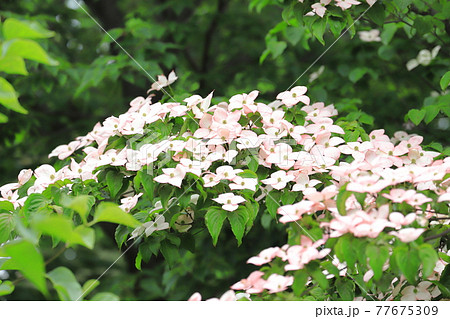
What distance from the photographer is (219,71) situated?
10.6ft

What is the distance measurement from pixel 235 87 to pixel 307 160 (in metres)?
1.83

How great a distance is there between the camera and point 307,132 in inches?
Answer: 56.0

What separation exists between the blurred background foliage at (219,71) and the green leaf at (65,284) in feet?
3.43

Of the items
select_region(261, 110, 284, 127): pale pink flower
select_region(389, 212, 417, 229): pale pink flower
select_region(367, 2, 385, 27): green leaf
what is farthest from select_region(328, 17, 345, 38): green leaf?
select_region(389, 212, 417, 229): pale pink flower

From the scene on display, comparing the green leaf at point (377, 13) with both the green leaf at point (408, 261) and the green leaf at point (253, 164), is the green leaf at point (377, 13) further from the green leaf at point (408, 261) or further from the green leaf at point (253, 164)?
the green leaf at point (408, 261)

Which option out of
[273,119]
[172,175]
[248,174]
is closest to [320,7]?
[273,119]

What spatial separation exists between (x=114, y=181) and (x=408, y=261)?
731 mm

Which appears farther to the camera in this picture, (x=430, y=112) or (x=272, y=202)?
(x=430, y=112)

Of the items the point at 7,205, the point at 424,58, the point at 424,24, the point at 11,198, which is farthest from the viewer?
the point at 424,58

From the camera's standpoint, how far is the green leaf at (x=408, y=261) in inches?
33.7

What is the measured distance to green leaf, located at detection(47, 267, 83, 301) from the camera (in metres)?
0.73

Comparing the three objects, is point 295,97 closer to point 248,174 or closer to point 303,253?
point 248,174

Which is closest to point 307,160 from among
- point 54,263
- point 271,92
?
point 271,92

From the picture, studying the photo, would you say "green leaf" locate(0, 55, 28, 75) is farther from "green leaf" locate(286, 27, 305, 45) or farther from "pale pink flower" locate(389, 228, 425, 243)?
"green leaf" locate(286, 27, 305, 45)
